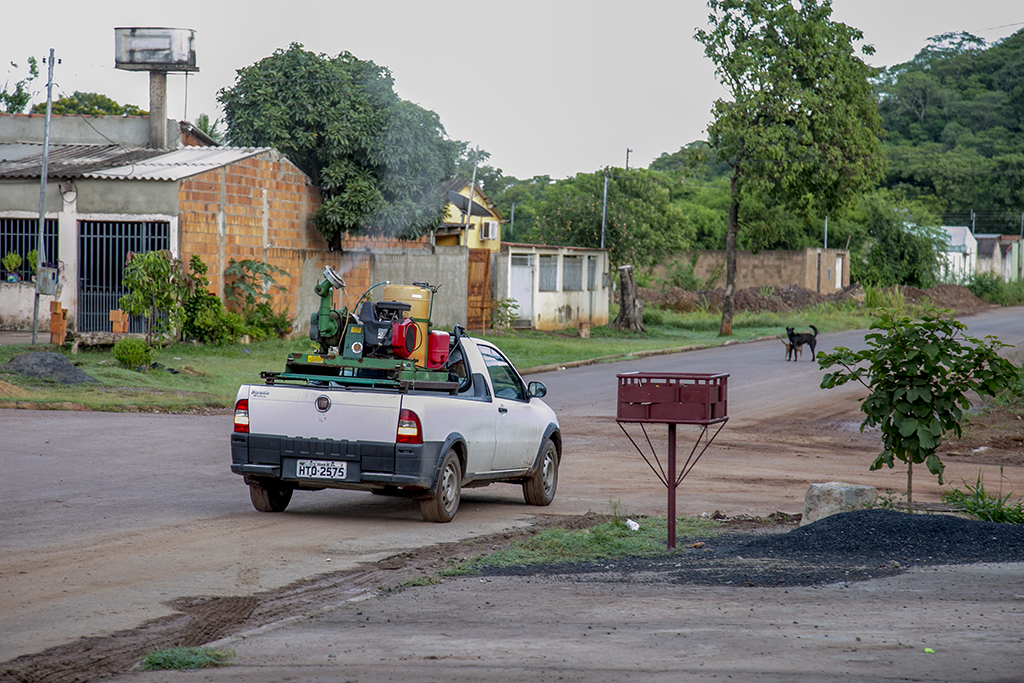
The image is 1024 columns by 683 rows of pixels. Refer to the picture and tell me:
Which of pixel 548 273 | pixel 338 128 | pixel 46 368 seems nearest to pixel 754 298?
pixel 548 273

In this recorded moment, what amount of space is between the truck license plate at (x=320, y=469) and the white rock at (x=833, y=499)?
3.80m

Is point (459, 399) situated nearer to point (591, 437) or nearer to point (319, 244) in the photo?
point (591, 437)

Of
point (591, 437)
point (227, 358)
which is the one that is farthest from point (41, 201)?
point (591, 437)

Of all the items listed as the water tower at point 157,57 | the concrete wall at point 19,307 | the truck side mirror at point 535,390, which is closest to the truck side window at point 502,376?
the truck side mirror at point 535,390

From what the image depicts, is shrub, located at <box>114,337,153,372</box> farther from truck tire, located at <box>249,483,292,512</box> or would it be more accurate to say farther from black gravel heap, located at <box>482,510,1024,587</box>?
black gravel heap, located at <box>482,510,1024,587</box>

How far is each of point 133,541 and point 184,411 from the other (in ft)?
31.8

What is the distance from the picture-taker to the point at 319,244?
32344 mm

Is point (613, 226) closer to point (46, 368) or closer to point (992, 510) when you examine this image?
point (46, 368)

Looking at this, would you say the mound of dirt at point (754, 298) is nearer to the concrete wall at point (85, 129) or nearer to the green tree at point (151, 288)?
the concrete wall at point (85, 129)

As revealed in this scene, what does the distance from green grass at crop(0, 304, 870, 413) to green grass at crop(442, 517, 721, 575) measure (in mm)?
10482

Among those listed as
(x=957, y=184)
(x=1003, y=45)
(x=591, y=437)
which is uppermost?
(x=1003, y=45)

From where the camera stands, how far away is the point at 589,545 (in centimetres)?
844

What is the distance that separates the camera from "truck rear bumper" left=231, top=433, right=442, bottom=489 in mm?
9023

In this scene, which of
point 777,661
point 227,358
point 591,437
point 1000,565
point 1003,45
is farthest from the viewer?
point 1003,45
